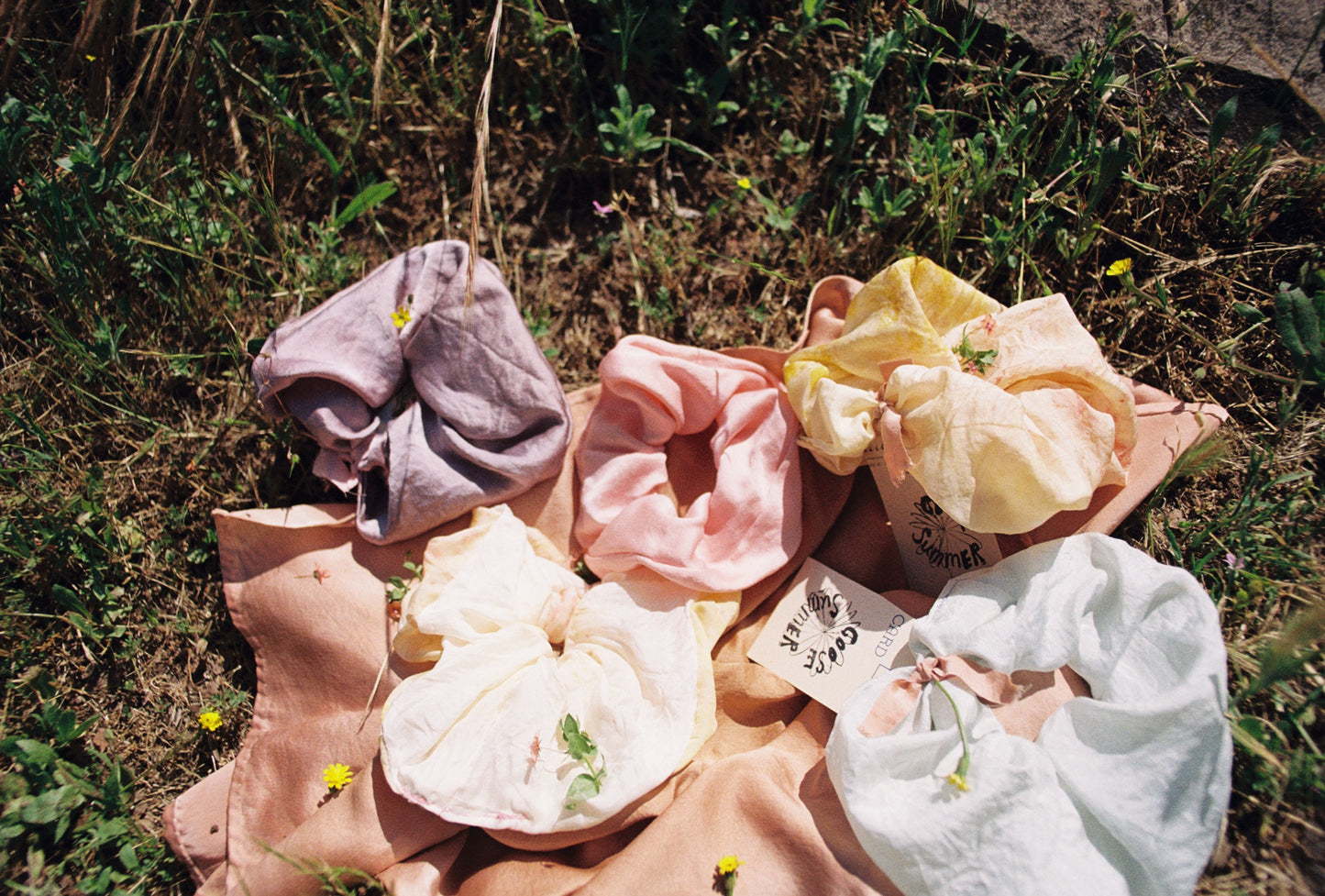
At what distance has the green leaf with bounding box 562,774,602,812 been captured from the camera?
56.4 inches

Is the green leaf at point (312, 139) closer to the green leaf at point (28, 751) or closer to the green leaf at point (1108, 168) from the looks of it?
the green leaf at point (28, 751)

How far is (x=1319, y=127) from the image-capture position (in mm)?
1787

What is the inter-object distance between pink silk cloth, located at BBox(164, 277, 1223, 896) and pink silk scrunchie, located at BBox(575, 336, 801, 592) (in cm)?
8

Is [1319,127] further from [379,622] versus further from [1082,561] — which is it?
[379,622]

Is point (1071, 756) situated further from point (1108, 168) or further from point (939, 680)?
point (1108, 168)

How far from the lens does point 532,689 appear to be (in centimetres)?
153

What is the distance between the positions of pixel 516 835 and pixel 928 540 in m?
1.05

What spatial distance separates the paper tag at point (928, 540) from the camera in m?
1.63

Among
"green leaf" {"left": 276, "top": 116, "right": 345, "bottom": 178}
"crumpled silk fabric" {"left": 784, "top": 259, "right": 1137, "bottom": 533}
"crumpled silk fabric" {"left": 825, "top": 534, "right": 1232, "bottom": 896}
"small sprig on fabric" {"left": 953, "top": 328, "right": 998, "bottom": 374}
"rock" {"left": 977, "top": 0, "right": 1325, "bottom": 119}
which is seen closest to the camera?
"crumpled silk fabric" {"left": 825, "top": 534, "right": 1232, "bottom": 896}

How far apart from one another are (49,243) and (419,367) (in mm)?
1049

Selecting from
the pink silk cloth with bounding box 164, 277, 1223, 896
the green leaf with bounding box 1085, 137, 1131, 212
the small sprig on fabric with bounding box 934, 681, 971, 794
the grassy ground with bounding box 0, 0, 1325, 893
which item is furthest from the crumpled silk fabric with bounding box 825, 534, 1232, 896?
the green leaf with bounding box 1085, 137, 1131, 212

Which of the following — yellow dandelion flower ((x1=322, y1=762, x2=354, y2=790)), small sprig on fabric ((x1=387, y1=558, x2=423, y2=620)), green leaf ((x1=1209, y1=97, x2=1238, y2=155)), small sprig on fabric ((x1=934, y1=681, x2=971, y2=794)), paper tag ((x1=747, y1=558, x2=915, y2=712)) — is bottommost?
yellow dandelion flower ((x1=322, y1=762, x2=354, y2=790))

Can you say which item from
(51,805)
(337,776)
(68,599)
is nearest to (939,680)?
(337,776)

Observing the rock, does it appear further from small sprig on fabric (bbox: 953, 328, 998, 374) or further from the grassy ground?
small sprig on fabric (bbox: 953, 328, 998, 374)
